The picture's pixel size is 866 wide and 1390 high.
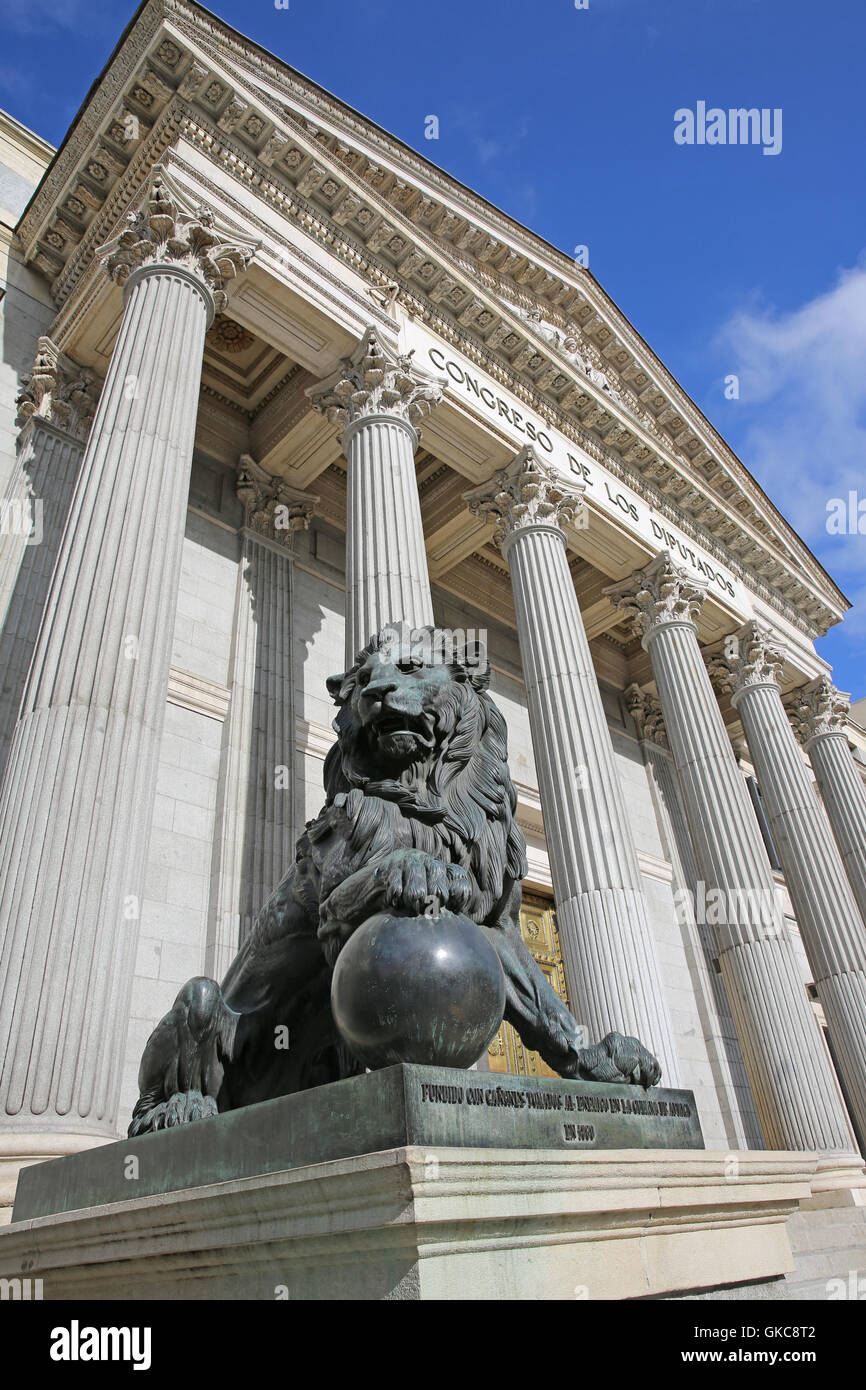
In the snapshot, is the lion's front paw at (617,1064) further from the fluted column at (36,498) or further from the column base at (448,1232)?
the fluted column at (36,498)

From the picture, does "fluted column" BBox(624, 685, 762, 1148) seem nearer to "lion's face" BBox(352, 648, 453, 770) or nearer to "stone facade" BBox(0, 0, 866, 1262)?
"stone facade" BBox(0, 0, 866, 1262)

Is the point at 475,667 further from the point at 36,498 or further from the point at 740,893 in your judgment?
the point at 740,893

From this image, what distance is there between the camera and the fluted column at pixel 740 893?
41.4 feet

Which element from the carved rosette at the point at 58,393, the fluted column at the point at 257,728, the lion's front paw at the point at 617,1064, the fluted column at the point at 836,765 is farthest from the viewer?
the fluted column at the point at 836,765

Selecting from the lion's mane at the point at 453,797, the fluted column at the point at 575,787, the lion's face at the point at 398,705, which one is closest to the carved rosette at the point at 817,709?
the fluted column at the point at 575,787

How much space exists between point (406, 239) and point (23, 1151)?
506 inches

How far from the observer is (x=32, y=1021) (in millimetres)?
5711

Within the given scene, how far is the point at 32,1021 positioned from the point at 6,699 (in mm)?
4821

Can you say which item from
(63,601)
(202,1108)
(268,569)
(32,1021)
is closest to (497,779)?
(202,1108)

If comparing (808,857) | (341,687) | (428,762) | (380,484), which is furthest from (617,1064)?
(808,857)

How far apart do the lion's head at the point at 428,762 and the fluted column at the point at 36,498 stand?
6.84 m

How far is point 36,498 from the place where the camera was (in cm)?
1073

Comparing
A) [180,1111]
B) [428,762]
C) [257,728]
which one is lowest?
[180,1111]
